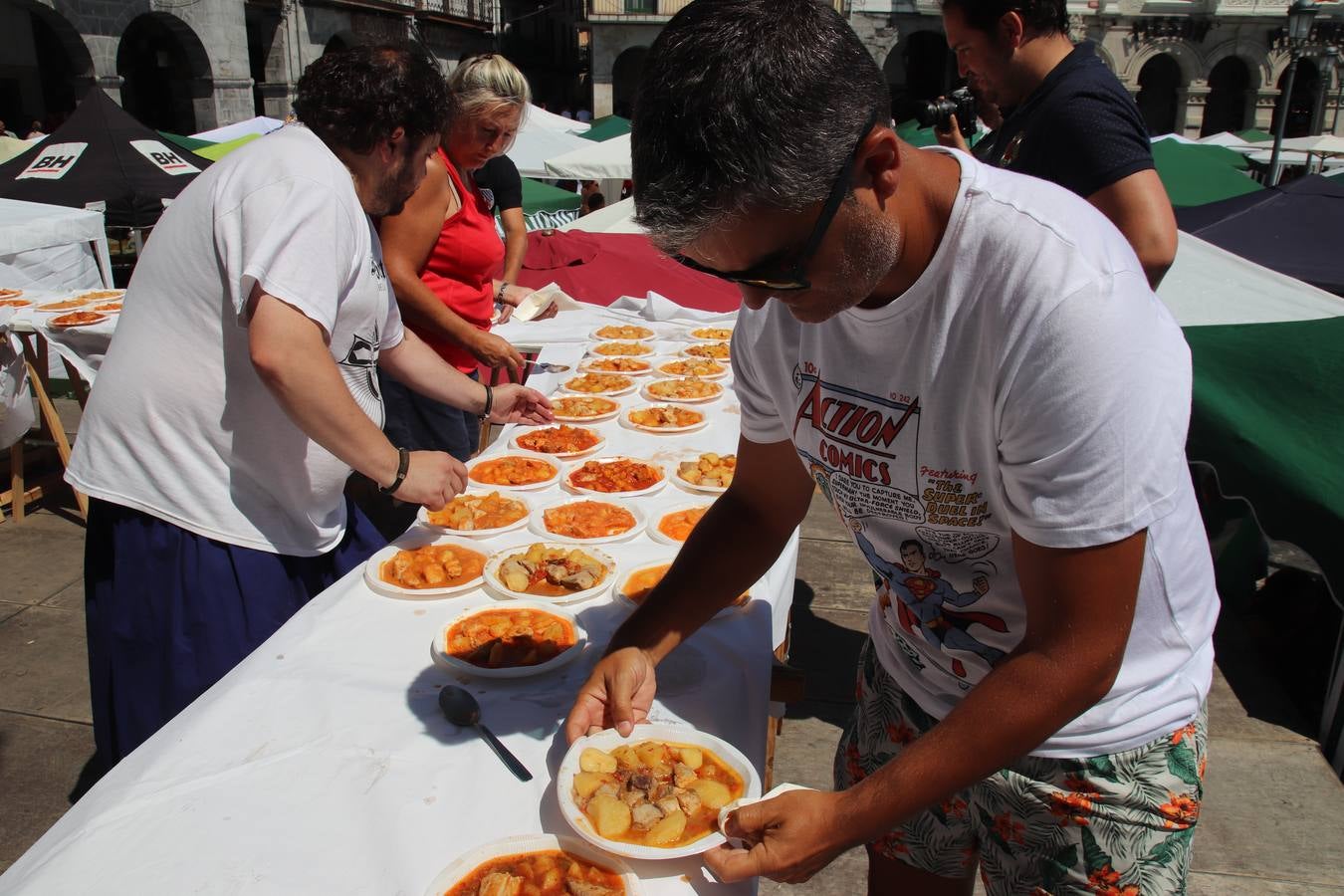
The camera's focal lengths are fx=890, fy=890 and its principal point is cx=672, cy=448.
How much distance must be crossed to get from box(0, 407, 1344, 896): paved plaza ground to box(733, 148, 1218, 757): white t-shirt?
4.92 feet

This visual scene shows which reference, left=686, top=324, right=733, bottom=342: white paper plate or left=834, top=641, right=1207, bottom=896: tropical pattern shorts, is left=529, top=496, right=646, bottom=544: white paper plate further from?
left=686, top=324, right=733, bottom=342: white paper plate

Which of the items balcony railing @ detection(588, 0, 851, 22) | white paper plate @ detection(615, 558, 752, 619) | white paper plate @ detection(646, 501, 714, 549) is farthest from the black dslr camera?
balcony railing @ detection(588, 0, 851, 22)

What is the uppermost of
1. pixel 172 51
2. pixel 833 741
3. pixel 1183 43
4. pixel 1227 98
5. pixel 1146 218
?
pixel 1183 43

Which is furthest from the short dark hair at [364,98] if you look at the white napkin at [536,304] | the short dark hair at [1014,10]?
the white napkin at [536,304]

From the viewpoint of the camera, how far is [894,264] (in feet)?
3.40

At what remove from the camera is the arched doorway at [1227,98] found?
104 feet

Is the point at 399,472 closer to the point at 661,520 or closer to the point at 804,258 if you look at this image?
the point at 661,520

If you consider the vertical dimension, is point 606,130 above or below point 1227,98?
below

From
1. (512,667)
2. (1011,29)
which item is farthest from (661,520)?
(1011,29)

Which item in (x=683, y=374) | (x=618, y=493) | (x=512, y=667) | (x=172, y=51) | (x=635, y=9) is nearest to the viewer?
(x=512, y=667)

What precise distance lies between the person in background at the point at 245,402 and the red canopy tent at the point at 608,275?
3.82m

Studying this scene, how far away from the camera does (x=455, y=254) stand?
3.30 meters

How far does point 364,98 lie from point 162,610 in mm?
1209

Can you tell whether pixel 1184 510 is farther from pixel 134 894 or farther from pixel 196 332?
pixel 196 332
